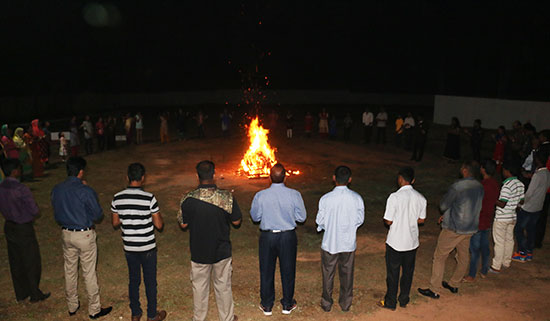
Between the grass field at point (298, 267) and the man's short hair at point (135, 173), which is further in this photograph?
the grass field at point (298, 267)

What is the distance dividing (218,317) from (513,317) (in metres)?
4.18

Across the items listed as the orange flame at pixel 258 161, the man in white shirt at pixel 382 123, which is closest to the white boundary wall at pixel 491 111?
the man in white shirt at pixel 382 123

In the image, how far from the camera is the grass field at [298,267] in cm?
604

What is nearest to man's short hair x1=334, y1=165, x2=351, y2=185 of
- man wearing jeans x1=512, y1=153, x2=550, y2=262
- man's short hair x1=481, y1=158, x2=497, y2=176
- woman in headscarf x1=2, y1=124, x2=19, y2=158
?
man's short hair x1=481, y1=158, x2=497, y2=176

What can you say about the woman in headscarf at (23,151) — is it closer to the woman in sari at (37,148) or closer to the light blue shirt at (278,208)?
the woman in sari at (37,148)

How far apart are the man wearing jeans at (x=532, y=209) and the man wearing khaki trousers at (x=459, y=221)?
5.95 ft

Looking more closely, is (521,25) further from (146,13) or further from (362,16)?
(146,13)

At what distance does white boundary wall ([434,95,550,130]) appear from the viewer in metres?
21.6

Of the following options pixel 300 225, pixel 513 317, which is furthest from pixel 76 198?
pixel 513 317

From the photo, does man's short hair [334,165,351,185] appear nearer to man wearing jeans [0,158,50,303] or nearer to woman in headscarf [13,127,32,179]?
man wearing jeans [0,158,50,303]

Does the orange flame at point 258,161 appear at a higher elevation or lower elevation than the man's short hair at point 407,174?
lower

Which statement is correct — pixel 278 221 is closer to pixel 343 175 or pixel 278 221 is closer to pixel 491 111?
pixel 343 175

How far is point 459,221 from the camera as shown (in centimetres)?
623

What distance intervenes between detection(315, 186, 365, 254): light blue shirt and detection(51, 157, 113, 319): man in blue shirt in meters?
3.14
